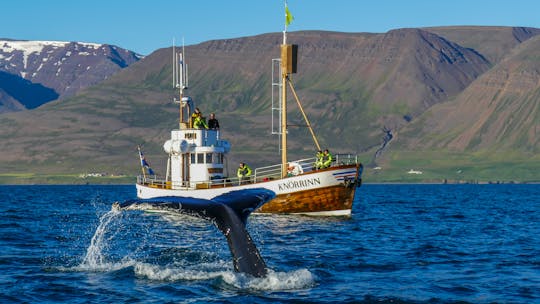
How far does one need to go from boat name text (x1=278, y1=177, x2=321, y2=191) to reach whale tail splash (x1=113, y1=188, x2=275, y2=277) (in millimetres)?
39757

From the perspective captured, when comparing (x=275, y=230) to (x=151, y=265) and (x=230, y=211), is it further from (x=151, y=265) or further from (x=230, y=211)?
(x=230, y=211)

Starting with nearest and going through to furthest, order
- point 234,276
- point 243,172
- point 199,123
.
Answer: point 234,276 → point 243,172 → point 199,123

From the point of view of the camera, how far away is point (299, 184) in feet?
222

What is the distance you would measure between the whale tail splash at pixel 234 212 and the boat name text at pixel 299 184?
39.8m

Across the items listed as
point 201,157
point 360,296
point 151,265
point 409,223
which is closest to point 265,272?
point 360,296

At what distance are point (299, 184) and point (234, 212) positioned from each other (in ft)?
137

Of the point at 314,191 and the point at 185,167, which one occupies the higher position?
the point at 185,167

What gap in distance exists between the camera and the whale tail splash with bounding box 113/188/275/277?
2495 cm

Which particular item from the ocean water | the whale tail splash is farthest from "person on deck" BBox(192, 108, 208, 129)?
the whale tail splash

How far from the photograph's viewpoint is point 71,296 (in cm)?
2800

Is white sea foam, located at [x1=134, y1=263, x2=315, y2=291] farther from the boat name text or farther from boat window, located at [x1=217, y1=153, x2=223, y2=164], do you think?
boat window, located at [x1=217, y1=153, x2=223, y2=164]

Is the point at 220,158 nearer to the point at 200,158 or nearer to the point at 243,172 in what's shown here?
the point at 200,158

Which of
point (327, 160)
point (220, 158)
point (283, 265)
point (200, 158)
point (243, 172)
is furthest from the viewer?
point (220, 158)

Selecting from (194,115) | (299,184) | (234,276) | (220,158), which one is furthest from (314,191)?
(234,276)
